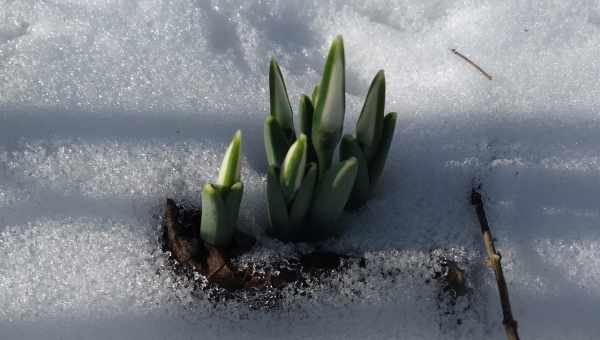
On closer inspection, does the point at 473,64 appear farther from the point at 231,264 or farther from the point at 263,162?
the point at 231,264

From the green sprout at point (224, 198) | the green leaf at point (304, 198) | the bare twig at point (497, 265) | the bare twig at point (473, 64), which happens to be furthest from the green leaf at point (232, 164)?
the bare twig at point (473, 64)

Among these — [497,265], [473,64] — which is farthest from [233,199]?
[473,64]

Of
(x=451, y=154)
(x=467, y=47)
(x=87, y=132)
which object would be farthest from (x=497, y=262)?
(x=87, y=132)

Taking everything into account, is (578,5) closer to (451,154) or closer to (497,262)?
(451,154)

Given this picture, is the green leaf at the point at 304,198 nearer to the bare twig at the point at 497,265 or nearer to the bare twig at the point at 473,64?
the bare twig at the point at 497,265

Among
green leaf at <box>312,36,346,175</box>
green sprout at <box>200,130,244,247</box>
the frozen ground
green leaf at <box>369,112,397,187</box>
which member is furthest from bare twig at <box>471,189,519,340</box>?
green sprout at <box>200,130,244,247</box>
